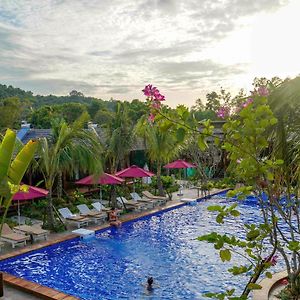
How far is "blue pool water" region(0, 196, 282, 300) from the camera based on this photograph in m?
10.4

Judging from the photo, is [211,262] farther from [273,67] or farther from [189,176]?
[189,176]

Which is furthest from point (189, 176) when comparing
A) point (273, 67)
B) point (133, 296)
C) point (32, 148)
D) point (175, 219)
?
point (273, 67)

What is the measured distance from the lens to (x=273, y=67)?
5.10m

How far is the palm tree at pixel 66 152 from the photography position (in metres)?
14.9

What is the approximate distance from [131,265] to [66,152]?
6.16 meters

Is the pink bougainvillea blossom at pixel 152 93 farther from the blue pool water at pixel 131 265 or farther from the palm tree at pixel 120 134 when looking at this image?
the palm tree at pixel 120 134

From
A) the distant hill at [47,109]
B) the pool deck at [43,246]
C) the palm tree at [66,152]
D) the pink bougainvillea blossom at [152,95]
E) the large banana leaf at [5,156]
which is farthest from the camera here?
the distant hill at [47,109]

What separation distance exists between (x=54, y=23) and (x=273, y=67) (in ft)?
38.4

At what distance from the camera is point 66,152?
52.7 feet

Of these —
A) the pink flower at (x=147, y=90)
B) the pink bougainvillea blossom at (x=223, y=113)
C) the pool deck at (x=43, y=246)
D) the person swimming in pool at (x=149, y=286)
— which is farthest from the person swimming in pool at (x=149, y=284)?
the pink flower at (x=147, y=90)

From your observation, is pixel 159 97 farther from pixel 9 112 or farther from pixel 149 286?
pixel 9 112

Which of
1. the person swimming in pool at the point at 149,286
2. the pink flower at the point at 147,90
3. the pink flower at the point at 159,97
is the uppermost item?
the pink flower at the point at 147,90

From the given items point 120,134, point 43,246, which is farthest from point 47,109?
point 43,246

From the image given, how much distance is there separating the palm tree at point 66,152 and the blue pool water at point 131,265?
9.13 feet
